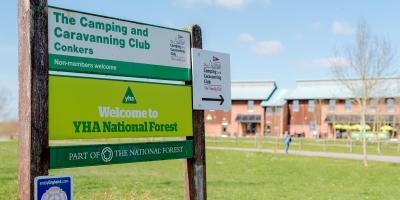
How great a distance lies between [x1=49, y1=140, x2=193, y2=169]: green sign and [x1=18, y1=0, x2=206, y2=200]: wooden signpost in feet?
0.04

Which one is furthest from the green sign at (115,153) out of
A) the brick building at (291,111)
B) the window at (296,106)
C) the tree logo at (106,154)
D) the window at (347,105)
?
the window at (296,106)

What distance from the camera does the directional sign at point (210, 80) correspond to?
735 cm

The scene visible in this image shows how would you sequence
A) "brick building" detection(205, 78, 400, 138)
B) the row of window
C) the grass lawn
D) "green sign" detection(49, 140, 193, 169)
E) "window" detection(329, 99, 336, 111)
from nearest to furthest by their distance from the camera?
"green sign" detection(49, 140, 193, 169), the grass lawn, the row of window, "brick building" detection(205, 78, 400, 138), "window" detection(329, 99, 336, 111)

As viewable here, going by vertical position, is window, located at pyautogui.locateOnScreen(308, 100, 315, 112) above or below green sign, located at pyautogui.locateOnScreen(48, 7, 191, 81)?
above

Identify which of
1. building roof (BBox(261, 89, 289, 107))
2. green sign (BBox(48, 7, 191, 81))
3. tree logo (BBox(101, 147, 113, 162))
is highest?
building roof (BBox(261, 89, 289, 107))

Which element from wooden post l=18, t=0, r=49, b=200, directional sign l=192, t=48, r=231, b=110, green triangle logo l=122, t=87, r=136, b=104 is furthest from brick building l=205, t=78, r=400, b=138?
wooden post l=18, t=0, r=49, b=200

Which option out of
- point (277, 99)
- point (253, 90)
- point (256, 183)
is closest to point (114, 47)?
point (256, 183)

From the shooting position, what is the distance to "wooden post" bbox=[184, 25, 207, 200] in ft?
24.2

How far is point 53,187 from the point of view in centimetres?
521

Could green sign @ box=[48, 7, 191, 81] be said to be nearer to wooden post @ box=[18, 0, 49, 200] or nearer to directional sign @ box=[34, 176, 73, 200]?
wooden post @ box=[18, 0, 49, 200]

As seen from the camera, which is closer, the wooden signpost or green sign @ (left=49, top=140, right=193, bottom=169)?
the wooden signpost

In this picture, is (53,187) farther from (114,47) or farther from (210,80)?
(210,80)

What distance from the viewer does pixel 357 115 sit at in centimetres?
7056

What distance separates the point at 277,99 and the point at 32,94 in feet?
244
